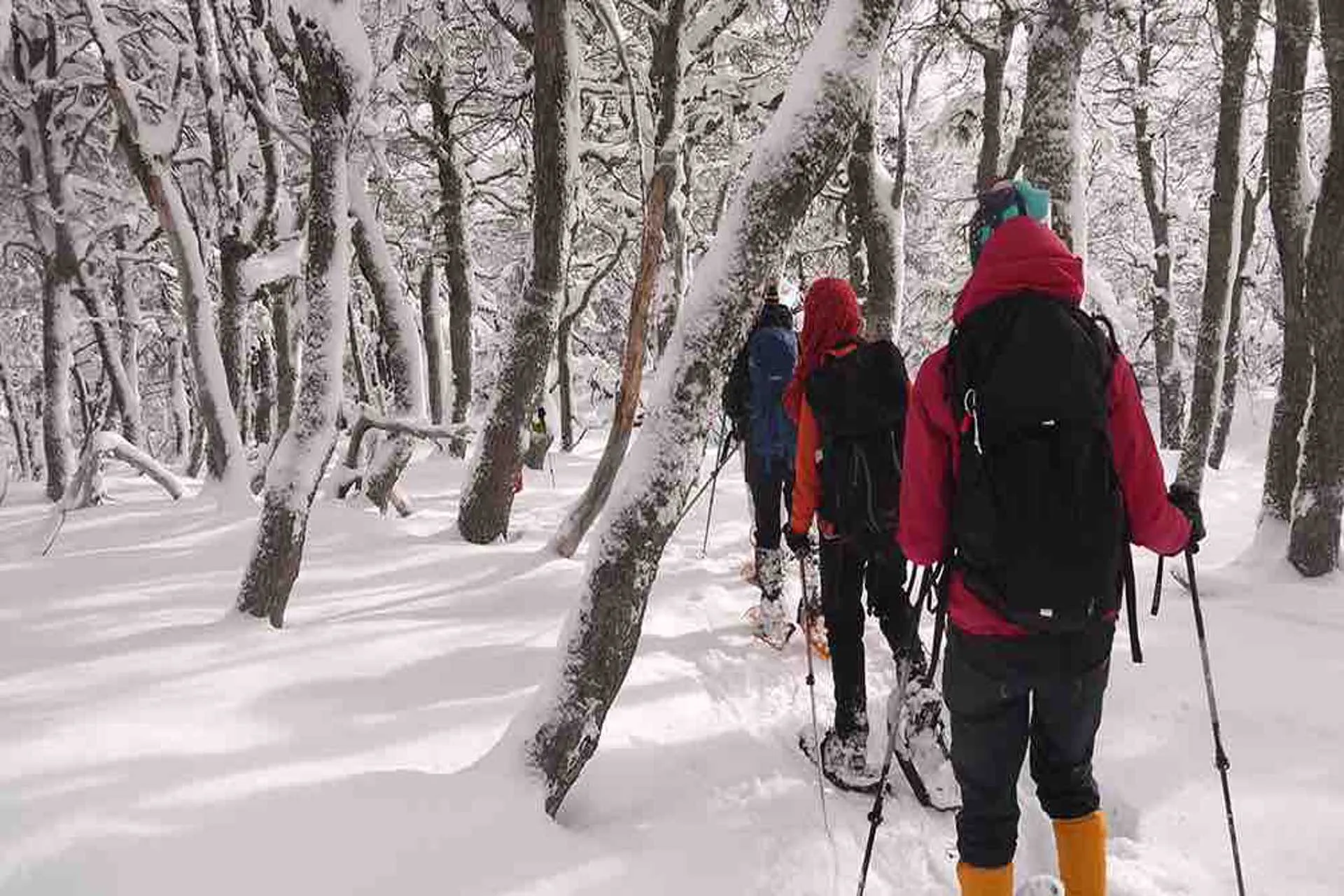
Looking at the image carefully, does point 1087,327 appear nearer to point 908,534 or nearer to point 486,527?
point 908,534

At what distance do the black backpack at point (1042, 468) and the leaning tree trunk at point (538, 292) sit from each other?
4.90 meters

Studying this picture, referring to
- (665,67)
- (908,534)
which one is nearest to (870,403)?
(908,534)

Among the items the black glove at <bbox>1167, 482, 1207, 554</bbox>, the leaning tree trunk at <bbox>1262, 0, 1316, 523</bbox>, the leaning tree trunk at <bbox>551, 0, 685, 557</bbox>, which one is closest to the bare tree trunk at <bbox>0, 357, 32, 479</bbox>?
the leaning tree trunk at <bbox>551, 0, 685, 557</bbox>

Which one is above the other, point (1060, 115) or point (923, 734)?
point (1060, 115)

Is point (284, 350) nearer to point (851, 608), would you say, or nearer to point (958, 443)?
point (851, 608)

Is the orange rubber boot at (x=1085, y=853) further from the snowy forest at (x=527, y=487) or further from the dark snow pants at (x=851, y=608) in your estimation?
the dark snow pants at (x=851, y=608)

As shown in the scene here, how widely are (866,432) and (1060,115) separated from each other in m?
3.42

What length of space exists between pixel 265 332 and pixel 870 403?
19.6 m

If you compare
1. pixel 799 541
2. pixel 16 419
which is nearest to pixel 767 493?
pixel 799 541

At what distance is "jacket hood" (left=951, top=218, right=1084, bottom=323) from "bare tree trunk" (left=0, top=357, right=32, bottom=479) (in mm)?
30421

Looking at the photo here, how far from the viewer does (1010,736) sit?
→ 257 cm

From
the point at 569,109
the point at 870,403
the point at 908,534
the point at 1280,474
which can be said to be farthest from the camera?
the point at 1280,474

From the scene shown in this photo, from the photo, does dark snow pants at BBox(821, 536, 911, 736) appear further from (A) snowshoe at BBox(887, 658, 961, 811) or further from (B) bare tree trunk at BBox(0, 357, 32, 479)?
(B) bare tree trunk at BBox(0, 357, 32, 479)

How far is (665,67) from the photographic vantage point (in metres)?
8.91
